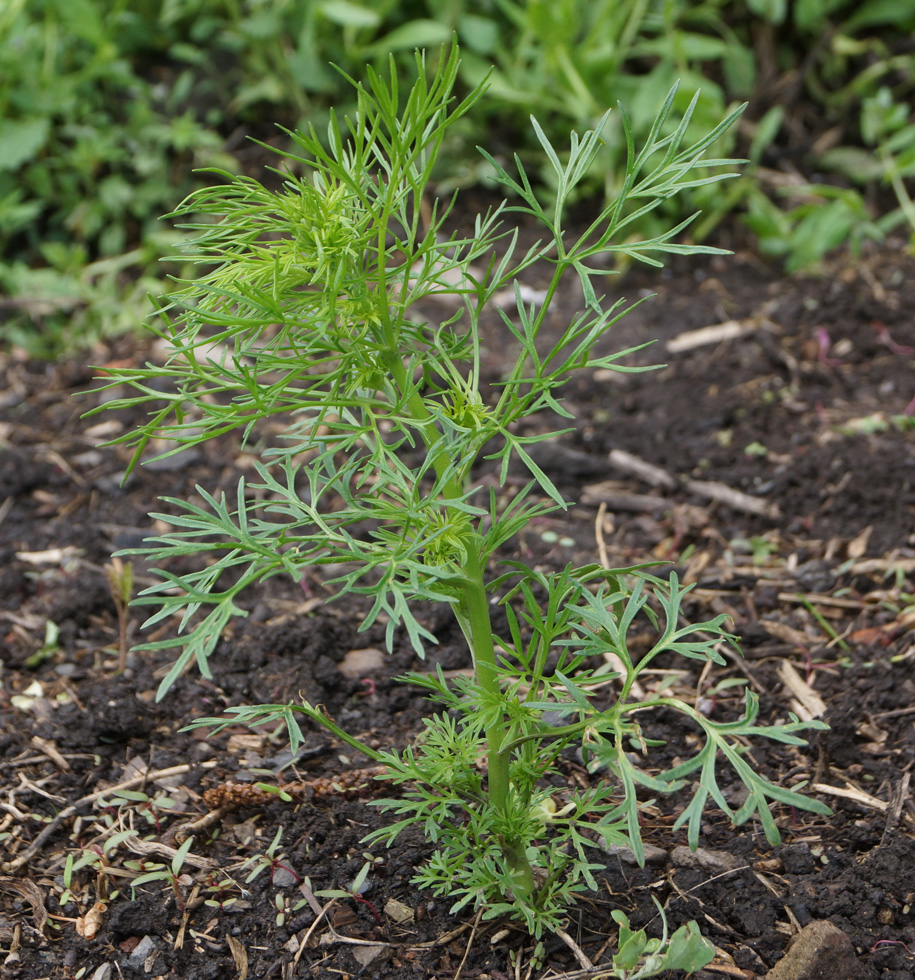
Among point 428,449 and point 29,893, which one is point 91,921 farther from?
point 428,449

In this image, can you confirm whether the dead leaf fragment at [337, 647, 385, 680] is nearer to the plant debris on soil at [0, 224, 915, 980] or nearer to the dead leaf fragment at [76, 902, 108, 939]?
the plant debris on soil at [0, 224, 915, 980]

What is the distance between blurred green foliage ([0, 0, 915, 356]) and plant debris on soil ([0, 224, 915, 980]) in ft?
2.75

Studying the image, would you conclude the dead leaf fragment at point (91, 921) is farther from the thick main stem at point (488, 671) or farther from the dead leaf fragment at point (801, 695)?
the dead leaf fragment at point (801, 695)

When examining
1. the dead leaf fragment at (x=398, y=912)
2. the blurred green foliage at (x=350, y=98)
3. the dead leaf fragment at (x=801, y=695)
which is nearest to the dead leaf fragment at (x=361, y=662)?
the dead leaf fragment at (x=398, y=912)

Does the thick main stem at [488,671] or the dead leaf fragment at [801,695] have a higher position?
the thick main stem at [488,671]

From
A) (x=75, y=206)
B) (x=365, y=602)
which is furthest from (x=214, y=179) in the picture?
(x=365, y=602)

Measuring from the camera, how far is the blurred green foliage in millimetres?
4758

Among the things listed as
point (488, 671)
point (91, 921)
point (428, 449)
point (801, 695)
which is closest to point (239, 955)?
point (91, 921)

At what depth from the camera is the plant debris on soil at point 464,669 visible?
195cm

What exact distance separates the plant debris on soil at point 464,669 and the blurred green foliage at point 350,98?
0.84 m

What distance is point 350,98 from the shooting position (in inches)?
207

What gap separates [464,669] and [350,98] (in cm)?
370

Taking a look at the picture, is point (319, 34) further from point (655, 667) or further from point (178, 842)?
point (178, 842)

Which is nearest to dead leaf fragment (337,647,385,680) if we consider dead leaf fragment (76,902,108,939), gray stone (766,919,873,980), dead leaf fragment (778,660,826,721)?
dead leaf fragment (76,902,108,939)
